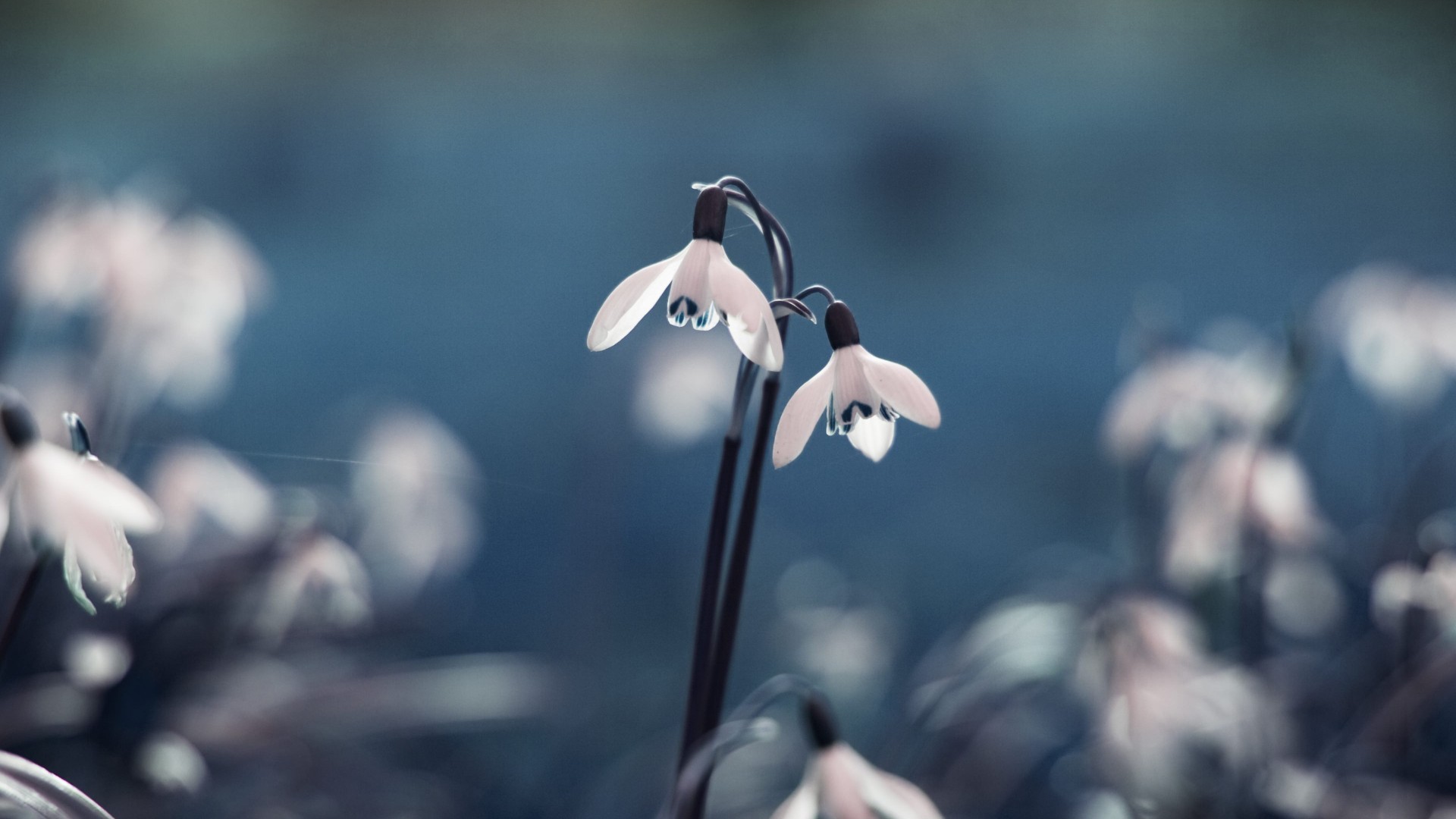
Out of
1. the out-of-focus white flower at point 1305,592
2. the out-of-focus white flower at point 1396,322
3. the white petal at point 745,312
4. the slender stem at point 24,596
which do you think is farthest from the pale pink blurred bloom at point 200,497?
the out-of-focus white flower at point 1396,322

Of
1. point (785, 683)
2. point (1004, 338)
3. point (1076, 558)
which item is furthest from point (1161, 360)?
point (1004, 338)

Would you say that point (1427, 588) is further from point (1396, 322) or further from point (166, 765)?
point (166, 765)

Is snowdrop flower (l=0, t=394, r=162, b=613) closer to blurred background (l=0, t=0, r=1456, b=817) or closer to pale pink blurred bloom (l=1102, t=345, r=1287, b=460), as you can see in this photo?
pale pink blurred bloom (l=1102, t=345, r=1287, b=460)

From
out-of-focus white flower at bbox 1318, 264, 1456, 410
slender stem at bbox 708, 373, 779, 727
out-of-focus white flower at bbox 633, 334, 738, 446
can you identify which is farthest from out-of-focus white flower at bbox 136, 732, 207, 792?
out-of-focus white flower at bbox 1318, 264, 1456, 410

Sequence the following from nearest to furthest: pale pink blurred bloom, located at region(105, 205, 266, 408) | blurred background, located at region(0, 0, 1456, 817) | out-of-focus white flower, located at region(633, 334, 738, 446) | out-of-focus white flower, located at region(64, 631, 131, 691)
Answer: out-of-focus white flower, located at region(64, 631, 131, 691)
pale pink blurred bloom, located at region(105, 205, 266, 408)
out-of-focus white flower, located at region(633, 334, 738, 446)
blurred background, located at region(0, 0, 1456, 817)

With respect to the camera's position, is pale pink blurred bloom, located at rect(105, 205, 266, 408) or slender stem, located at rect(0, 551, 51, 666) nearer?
A: slender stem, located at rect(0, 551, 51, 666)

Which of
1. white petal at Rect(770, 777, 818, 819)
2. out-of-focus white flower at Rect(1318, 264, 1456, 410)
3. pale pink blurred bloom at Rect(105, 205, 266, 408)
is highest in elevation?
pale pink blurred bloom at Rect(105, 205, 266, 408)

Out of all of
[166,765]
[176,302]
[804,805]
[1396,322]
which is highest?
[176,302]

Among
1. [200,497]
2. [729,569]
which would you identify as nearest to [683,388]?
[200,497]
